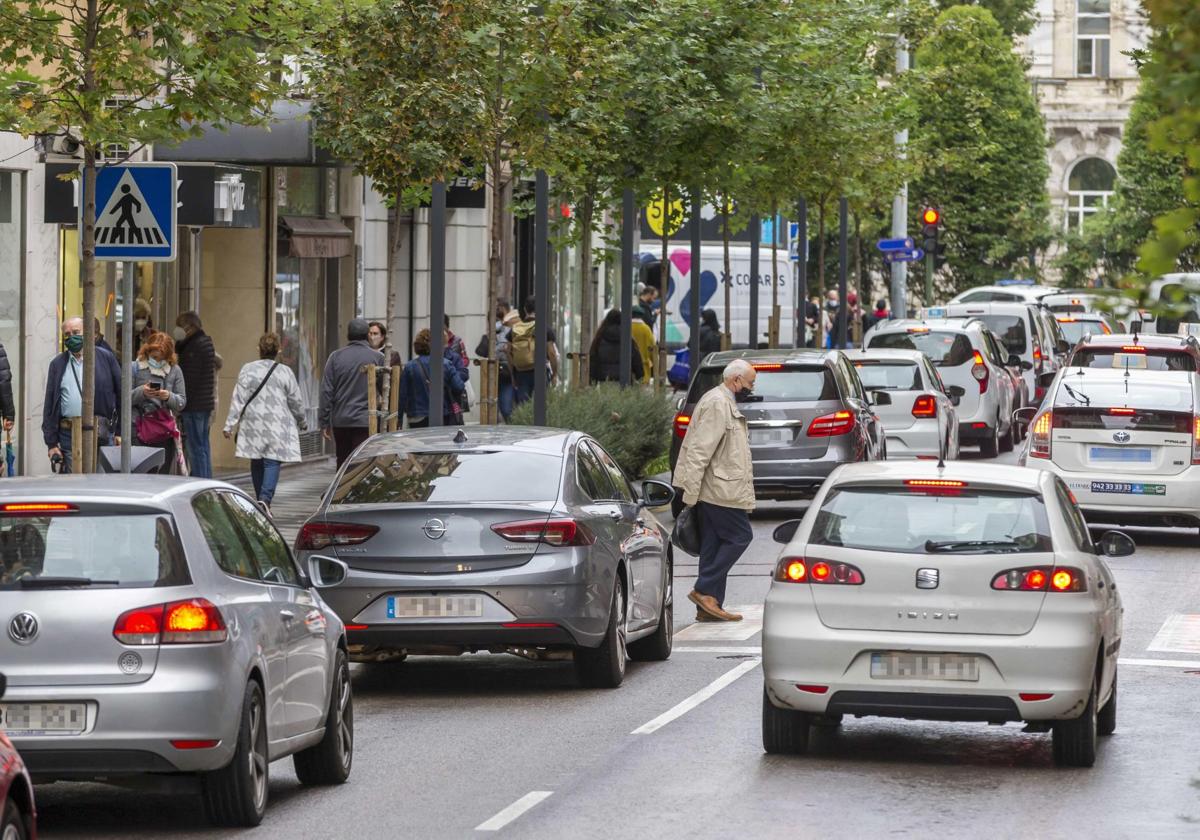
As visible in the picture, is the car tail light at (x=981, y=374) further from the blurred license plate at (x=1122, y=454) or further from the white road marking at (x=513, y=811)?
the white road marking at (x=513, y=811)

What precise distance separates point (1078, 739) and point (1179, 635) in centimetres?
527

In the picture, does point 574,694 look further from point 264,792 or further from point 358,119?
point 358,119

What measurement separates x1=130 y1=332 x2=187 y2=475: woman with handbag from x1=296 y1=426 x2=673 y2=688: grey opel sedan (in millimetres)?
7536

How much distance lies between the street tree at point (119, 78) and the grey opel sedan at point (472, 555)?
8.74 ft

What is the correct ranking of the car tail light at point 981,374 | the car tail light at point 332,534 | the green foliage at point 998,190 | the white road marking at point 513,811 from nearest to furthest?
the white road marking at point 513,811 → the car tail light at point 332,534 → the car tail light at point 981,374 → the green foliage at point 998,190

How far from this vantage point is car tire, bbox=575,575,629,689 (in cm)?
1286

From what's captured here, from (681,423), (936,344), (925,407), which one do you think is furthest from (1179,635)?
(936,344)

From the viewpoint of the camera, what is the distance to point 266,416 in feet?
68.9

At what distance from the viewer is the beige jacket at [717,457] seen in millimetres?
15422

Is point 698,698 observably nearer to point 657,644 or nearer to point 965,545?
point 657,644

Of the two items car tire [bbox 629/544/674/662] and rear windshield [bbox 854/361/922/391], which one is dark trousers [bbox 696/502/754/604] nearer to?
car tire [bbox 629/544/674/662]

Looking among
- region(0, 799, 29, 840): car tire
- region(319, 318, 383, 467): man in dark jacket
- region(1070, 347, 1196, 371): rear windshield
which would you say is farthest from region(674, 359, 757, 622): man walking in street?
region(1070, 347, 1196, 371): rear windshield

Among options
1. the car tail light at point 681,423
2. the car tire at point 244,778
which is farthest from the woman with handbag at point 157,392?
the car tire at point 244,778

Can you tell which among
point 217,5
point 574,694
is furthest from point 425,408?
point 574,694
